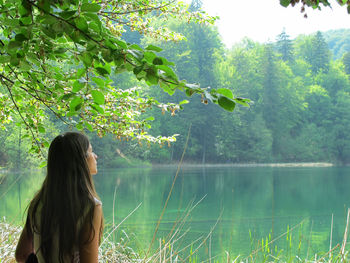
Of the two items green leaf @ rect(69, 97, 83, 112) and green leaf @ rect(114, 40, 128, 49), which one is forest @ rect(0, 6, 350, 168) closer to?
green leaf @ rect(69, 97, 83, 112)

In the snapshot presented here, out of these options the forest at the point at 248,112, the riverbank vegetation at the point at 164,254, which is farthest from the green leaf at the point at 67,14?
the forest at the point at 248,112

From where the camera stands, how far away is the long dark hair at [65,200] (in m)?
1.62

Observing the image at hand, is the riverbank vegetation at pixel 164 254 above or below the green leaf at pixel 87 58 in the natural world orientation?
below

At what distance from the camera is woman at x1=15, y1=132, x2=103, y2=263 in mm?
1624

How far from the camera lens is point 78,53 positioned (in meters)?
1.49

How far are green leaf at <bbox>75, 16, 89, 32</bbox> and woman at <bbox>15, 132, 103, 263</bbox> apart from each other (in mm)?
569

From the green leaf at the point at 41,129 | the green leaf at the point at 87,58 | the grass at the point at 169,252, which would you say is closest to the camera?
the green leaf at the point at 87,58

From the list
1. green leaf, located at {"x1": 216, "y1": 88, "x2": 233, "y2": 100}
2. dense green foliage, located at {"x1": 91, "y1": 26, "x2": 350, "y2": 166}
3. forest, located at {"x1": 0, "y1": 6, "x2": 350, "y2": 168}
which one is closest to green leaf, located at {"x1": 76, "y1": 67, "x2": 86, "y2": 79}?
green leaf, located at {"x1": 216, "y1": 88, "x2": 233, "y2": 100}

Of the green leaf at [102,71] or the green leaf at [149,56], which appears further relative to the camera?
the green leaf at [102,71]

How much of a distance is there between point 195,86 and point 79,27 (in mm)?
339

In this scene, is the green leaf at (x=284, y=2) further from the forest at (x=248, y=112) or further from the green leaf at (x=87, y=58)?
the forest at (x=248, y=112)

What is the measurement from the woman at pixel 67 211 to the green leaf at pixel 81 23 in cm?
57

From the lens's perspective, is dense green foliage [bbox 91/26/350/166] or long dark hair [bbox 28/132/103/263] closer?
long dark hair [bbox 28/132/103/263]

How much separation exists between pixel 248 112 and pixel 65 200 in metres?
40.1
